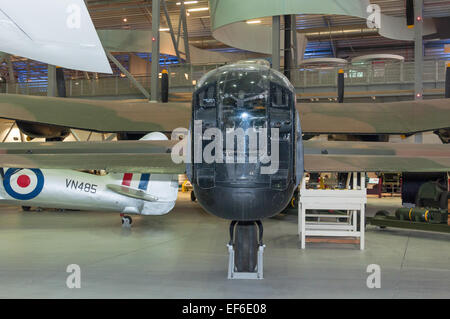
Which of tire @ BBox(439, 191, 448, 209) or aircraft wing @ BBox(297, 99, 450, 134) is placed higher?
aircraft wing @ BBox(297, 99, 450, 134)

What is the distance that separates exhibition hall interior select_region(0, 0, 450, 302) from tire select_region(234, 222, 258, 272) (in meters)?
0.02

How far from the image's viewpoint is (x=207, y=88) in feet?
18.5

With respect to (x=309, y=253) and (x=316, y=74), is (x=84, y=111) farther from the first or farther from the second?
(x=316, y=74)

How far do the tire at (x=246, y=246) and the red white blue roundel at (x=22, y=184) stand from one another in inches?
325

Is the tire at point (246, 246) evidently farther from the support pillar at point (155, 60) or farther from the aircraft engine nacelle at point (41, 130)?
the support pillar at point (155, 60)

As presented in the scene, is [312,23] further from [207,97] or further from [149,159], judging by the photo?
[207,97]

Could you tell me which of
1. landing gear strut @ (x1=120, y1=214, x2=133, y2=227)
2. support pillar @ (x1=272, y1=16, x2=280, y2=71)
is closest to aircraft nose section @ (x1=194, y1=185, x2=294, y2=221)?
landing gear strut @ (x1=120, y1=214, x2=133, y2=227)

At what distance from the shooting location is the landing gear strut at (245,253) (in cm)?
732

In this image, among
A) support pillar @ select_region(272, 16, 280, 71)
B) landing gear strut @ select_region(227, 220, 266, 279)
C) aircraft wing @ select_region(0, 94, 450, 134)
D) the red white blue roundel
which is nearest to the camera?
landing gear strut @ select_region(227, 220, 266, 279)

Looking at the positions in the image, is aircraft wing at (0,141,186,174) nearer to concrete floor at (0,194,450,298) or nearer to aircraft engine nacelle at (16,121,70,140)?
concrete floor at (0,194,450,298)

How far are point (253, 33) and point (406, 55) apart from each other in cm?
2440

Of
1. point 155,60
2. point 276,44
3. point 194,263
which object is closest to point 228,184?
point 194,263

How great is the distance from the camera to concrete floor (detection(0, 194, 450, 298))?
6.86 metres

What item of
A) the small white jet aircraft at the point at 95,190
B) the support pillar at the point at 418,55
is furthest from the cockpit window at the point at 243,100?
the support pillar at the point at 418,55
